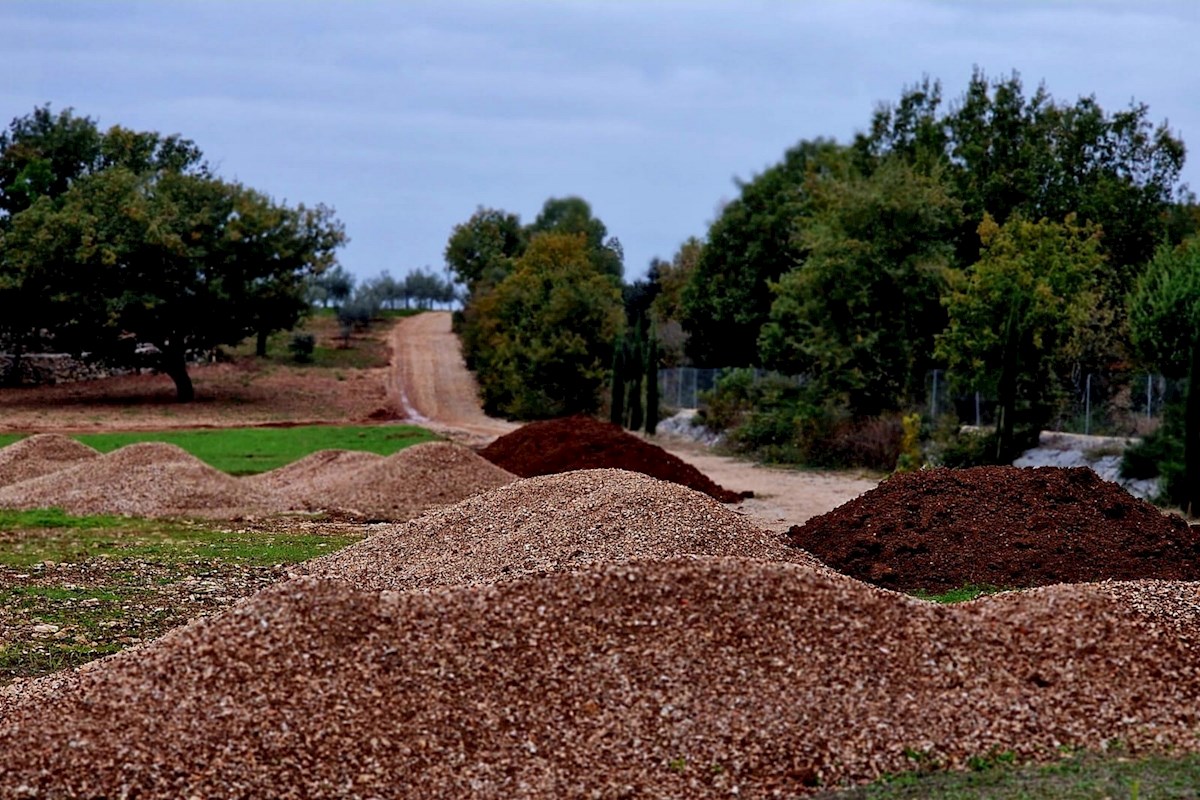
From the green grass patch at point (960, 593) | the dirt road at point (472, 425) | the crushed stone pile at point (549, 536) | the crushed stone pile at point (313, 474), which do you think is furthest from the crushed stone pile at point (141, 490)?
the green grass patch at point (960, 593)

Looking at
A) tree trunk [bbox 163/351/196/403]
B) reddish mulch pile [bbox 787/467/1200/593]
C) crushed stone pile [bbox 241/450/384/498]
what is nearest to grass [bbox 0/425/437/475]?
crushed stone pile [bbox 241/450/384/498]

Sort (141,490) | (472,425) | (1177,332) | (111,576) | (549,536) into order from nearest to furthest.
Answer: (549,536) → (111,576) → (141,490) → (1177,332) → (472,425)

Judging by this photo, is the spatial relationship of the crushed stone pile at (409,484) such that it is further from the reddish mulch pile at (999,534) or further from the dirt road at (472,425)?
the reddish mulch pile at (999,534)

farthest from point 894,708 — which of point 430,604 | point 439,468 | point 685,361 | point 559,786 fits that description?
point 685,361

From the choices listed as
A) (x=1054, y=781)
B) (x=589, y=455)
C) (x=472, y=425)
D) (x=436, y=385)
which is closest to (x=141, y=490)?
(x=589, y=455)

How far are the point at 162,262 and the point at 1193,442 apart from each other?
33.1m

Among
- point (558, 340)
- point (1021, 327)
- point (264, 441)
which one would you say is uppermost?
point (1021, 327)

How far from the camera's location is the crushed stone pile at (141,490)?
17.4m

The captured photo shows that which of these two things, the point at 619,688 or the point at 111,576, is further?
the point at 111,576

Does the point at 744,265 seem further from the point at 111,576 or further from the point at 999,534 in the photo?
the point at 111,576

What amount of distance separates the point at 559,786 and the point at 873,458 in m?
21.6

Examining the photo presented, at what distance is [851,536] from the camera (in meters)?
13.3

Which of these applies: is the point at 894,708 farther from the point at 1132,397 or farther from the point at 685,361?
the point at 685,361

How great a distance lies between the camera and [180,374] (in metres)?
45.1
